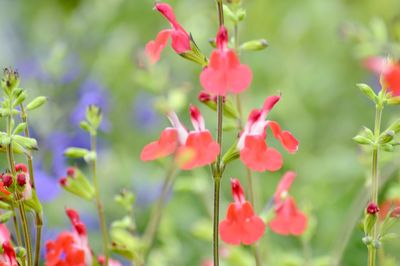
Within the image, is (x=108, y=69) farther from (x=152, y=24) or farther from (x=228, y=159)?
(x=228, y=159)

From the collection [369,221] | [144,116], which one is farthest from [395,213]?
[144,116]

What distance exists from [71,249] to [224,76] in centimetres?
27

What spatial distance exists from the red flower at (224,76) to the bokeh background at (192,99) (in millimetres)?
449

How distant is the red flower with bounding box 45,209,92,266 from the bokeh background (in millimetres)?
317

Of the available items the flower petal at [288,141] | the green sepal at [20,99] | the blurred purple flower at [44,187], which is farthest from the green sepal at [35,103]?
the blurred purple flower at [44,187]

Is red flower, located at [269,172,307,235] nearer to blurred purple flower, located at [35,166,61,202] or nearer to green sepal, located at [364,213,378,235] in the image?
green sepal, located at [364,213,378,235]

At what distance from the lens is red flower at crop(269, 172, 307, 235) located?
940mm

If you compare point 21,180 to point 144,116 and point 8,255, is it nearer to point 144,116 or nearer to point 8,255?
point 8,255

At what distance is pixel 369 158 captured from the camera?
3.53 ft

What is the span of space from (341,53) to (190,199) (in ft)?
2.99

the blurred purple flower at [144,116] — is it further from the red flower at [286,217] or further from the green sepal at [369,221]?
the green sepal at [369,221]

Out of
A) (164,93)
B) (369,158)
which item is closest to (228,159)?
(369,158)

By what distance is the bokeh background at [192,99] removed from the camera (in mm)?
1609

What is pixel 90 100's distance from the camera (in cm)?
177
